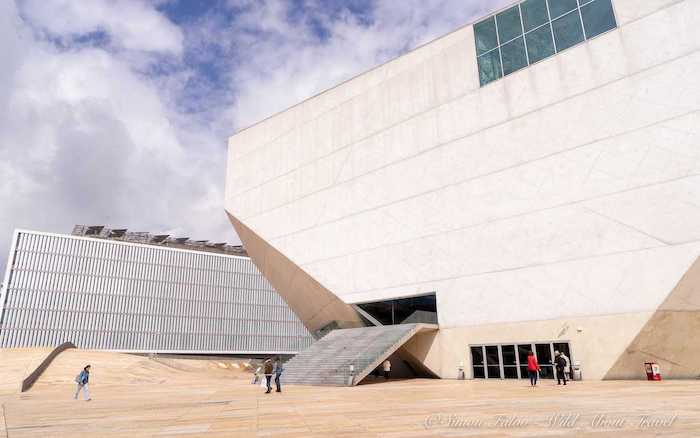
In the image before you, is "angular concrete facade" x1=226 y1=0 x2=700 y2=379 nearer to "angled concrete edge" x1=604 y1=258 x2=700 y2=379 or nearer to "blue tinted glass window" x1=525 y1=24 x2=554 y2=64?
"angled concrete edge" x1=604 y1=258 x2=700 y2=379

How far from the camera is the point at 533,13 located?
24.2 meters

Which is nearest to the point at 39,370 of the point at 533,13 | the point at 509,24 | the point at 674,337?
the point at 674,337

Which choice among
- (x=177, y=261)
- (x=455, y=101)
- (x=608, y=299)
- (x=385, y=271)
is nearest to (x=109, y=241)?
(x=177, y=261)

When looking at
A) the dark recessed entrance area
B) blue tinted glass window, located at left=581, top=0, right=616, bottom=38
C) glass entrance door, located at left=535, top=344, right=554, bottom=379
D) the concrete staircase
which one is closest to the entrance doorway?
glass entrance door, located at left=535, top=344, right=554, bottom=379

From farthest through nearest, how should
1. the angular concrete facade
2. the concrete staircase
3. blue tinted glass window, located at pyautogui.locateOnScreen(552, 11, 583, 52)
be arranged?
1. blue tinted glass window, located at pyautogui.locateOnScreen(552, 11, 583, 52)
2. the concrete staircase
3. the angular concrete facade

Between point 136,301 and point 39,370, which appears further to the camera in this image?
point 136,301

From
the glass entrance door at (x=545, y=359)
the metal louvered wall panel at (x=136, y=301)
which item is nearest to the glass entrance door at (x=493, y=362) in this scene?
the glass entrance door at (x=545, y=359)

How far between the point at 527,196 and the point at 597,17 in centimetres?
933

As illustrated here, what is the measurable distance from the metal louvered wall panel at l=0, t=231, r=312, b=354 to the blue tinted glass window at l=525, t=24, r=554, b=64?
62.2 meters

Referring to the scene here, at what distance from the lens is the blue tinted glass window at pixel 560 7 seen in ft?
74.9

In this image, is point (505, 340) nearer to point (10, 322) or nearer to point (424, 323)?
point (424, 323)

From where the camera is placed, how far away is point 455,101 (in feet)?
85.0

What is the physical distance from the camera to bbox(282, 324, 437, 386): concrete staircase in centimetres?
2038

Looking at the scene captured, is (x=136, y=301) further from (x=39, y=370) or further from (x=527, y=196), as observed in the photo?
(x=527, y=196)
